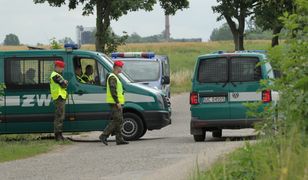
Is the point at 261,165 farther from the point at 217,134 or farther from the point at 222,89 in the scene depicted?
the point at 217,134

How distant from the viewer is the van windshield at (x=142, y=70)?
23609 millimetres

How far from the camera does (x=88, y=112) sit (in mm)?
18953

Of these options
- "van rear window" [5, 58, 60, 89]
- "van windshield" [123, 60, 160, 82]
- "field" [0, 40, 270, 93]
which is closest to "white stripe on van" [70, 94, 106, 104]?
"van rear window" [5, 58, 60, 89]

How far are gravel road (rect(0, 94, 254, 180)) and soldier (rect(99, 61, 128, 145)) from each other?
0.28 meters

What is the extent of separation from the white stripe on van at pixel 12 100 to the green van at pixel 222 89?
393cm

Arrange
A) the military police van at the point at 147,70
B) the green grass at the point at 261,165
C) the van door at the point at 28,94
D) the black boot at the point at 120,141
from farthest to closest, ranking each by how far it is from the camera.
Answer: the military police van at the point at 147,70 → the van door at the point at 28,94 → the black boot at the point at 120,141 → the green grass at the point at 261,165

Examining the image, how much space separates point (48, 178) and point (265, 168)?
598cm

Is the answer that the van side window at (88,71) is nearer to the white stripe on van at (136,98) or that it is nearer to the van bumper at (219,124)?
the white stripe on van at (136,98)

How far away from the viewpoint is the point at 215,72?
17.9 m

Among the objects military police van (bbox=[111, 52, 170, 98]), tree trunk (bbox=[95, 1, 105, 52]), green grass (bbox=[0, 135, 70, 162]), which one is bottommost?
green grass (bbox=[0, 135, 70, 162])

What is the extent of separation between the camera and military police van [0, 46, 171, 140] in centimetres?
1896

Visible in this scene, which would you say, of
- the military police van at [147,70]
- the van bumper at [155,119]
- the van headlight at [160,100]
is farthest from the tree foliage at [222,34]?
the van bumper at [155,119]

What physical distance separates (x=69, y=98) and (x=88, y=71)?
740mm

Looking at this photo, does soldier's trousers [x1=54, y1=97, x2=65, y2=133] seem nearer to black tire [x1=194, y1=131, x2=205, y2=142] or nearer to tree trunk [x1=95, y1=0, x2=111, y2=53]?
black tire [x1=194, y1=131, x2=205, y2=142]
